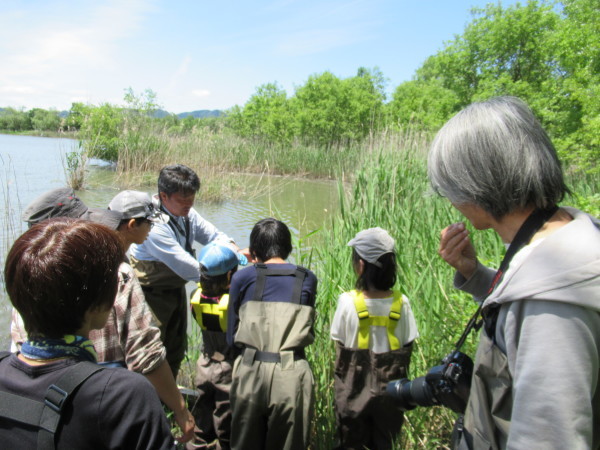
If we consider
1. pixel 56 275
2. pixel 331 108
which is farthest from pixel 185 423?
pixel 331 108

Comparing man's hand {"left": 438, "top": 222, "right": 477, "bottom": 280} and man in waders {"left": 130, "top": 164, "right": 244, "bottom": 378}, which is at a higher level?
man's hand {"left": 438, "top": 222, "right": 477, "bottom": 280}

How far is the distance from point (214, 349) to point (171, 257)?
0.72 m

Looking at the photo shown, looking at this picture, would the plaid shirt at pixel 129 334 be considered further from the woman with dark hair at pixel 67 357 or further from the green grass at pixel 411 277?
the green grass at pixel 411 277

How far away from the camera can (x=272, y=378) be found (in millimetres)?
1920

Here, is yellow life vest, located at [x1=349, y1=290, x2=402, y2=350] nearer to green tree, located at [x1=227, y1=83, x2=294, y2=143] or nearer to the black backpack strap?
the black backpack strap

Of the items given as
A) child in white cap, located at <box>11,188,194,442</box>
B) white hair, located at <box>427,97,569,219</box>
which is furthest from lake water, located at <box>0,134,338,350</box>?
white hair, located at <box>427,97,569,219</box>

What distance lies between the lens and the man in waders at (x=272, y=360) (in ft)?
6.25

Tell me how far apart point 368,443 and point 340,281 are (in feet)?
4.05

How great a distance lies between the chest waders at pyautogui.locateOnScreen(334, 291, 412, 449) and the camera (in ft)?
6.96

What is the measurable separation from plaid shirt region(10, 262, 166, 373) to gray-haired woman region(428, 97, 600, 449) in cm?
110

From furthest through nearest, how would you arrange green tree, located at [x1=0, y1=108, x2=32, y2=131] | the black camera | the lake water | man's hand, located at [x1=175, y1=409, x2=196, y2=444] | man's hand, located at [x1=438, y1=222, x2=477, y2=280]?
green tree, located at [x1=0, y1=108, x2=32, y2=131] < the lake water < man's hand, located at [x1=175, y1=409, x2=196, y2=444] < man's hand, located at [x1=438, y1=222, x2=477, y2=280] < the black camera

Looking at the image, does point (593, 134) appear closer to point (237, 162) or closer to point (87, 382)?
point (87, 382)

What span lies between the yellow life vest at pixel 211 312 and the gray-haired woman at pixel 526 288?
145cm

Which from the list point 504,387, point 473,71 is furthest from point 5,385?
point 473,71
